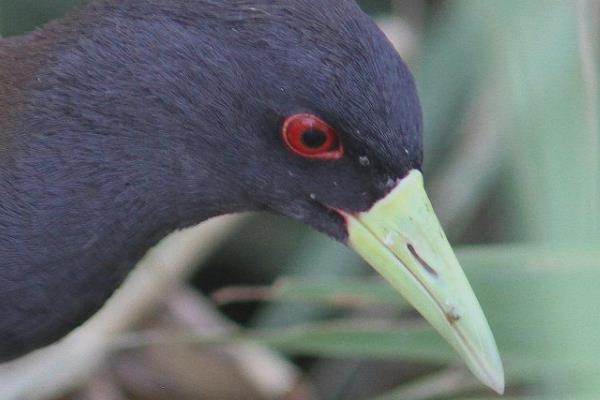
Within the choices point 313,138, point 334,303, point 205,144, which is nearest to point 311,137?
point 313,138

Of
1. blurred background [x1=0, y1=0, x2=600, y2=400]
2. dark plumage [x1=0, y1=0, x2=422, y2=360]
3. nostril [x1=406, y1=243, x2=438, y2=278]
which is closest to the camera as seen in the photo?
dark plumage [x1=0, y1=0, x2=422, y2=360]

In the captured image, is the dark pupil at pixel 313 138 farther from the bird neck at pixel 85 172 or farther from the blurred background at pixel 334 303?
the blurred background at pixel 334 303

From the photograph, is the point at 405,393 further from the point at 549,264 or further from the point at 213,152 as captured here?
the point at 549,264

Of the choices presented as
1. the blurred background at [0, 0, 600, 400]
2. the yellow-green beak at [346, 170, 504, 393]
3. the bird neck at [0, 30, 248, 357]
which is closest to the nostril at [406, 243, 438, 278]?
the yellow-green beak at [346, 170, 504, 393]

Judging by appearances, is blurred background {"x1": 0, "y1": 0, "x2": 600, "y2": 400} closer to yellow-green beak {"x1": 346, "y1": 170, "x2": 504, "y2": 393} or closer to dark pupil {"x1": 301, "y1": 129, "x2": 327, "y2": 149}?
yellow-green beak {"x1": 346, "y1": 170, "x2": 504, "y2": 393}

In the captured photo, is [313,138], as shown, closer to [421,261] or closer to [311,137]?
[311,137]

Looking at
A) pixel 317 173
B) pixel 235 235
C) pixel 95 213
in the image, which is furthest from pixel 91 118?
pixel 235 235
